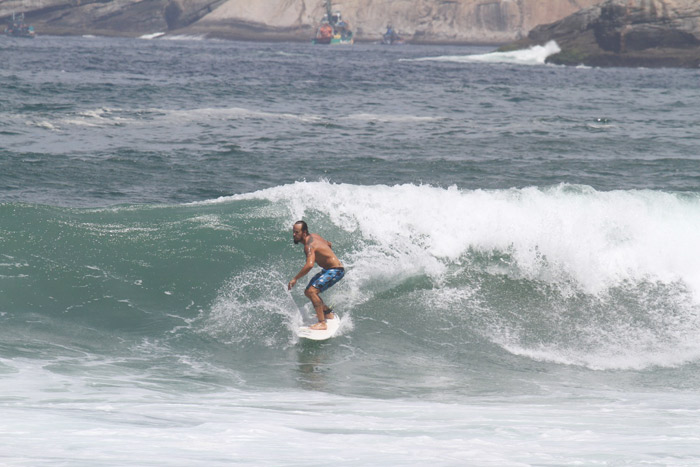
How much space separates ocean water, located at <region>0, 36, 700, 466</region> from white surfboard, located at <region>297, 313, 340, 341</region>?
0.11m

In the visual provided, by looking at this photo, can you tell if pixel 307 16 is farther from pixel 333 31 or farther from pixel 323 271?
pixel 323 271

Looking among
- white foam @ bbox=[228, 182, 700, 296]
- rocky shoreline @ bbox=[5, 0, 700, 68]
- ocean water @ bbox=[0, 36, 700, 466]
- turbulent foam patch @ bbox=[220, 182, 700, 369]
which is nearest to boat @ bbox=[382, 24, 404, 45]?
rocky shoreline @ bbox=[5, 0, 700, 68]

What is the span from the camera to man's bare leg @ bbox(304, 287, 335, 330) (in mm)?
10188

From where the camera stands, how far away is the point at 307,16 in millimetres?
176875

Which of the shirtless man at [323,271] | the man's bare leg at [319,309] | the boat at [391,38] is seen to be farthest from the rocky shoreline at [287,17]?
the shirtless man at [323,271]

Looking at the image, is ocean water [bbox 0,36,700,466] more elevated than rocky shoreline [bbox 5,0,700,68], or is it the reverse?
rocky shoreline [bbox 5,0,700,68]

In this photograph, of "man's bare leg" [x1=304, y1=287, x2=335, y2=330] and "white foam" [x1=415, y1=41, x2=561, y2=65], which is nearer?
"man's bare leg" [x1=304, y1=287, x2=335, y2=330]

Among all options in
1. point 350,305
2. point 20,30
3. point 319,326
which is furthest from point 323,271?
point 20,30

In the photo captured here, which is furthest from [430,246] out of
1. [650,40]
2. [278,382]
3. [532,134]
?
[650,40]

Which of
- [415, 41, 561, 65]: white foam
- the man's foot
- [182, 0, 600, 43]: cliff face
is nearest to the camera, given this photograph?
the man's foot

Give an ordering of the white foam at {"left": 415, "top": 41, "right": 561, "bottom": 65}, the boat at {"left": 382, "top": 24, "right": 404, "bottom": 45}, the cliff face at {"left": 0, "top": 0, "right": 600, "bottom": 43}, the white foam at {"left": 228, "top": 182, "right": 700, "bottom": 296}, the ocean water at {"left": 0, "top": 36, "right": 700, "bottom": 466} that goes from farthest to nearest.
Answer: the cliff face at {"left": 0, "top": 0, "right": 600, "bottom": 43}, the boat at {"left": 382, "top": 24, "right": 404, "bottom": 45}, the white foam at {"left": 415, "top": 41, "right": 561, "bottom": 65}, the white foam at {"left": 228, "top": 182, "right": 700, "bottom": 296}, the ocean water at {"left": 0, "top": 36, "right": 700, "bottom": 466}

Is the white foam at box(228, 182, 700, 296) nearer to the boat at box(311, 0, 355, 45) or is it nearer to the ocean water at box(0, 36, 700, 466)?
the ocean water at box(0, 36, 700, 466)

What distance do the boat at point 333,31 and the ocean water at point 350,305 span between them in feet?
426

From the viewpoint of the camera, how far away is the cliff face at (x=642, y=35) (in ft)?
247
